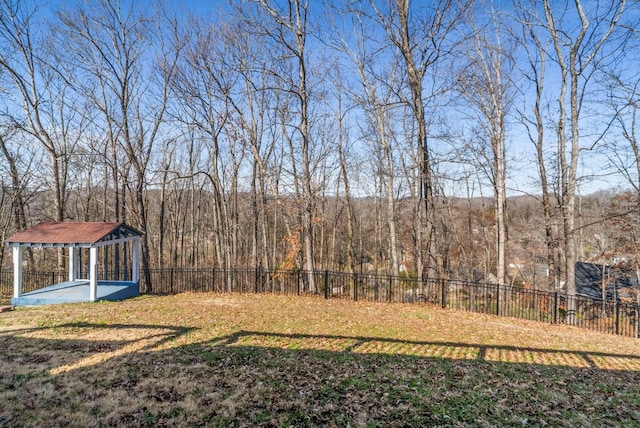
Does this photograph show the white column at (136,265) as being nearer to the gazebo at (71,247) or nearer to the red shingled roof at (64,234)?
the gazebo at (71,247)

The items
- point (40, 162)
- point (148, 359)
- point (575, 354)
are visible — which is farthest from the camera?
point (40, 162)

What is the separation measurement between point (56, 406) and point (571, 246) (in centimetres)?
1344

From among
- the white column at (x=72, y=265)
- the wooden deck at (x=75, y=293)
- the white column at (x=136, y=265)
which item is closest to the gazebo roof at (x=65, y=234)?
the white column at (x=136, y=265)

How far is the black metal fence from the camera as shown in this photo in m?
10.5

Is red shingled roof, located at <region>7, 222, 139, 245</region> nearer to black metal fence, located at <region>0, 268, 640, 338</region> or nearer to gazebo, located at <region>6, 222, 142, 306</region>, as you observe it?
gazebo, located at <region>6, 222, 142, 306</region>

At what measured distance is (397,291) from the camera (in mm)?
13094

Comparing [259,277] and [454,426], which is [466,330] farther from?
[259,277]

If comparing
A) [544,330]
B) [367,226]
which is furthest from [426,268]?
[367,226]

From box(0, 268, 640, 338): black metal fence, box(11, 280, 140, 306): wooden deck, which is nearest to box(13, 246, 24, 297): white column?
box(11, 280, 140, 306): wooden deck

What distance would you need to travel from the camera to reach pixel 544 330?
27.3ft

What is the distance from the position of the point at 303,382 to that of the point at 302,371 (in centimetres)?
38

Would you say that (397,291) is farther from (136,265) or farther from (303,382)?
(136,265)

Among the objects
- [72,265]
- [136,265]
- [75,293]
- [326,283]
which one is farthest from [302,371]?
[72,265]

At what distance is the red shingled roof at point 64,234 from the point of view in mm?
9922
